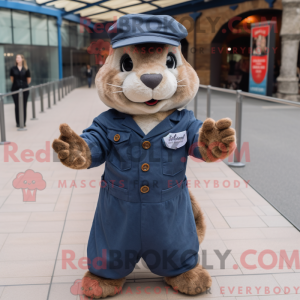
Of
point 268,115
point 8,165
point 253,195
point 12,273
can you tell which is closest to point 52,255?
point 12,273

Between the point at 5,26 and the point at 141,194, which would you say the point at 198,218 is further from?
the point at 5,26

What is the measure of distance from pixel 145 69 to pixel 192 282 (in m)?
1.21

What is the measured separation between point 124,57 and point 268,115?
454 centimetres

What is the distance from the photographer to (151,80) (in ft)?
6.26

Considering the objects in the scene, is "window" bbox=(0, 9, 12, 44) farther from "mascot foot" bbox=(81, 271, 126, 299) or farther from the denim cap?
"mascot foot" bbox=(81, 271, 126, 299)

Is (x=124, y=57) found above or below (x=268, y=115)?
above

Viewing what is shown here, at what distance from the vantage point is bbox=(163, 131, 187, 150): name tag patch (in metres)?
2.06

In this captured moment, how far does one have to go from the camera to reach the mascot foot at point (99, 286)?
218cm

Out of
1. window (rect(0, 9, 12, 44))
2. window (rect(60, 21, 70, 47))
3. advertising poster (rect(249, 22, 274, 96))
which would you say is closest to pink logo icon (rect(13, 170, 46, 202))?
advertising poster (rect(249, 22, 274, 96))

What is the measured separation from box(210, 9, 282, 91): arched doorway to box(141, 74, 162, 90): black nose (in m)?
13.8

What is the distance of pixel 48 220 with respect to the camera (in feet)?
10.9

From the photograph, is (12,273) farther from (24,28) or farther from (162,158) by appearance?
(24,28)

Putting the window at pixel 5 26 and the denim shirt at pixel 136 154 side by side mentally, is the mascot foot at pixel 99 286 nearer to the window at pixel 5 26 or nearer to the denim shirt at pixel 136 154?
the denim shirt at pixel 136 154

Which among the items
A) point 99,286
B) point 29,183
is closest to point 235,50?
point 29,183
